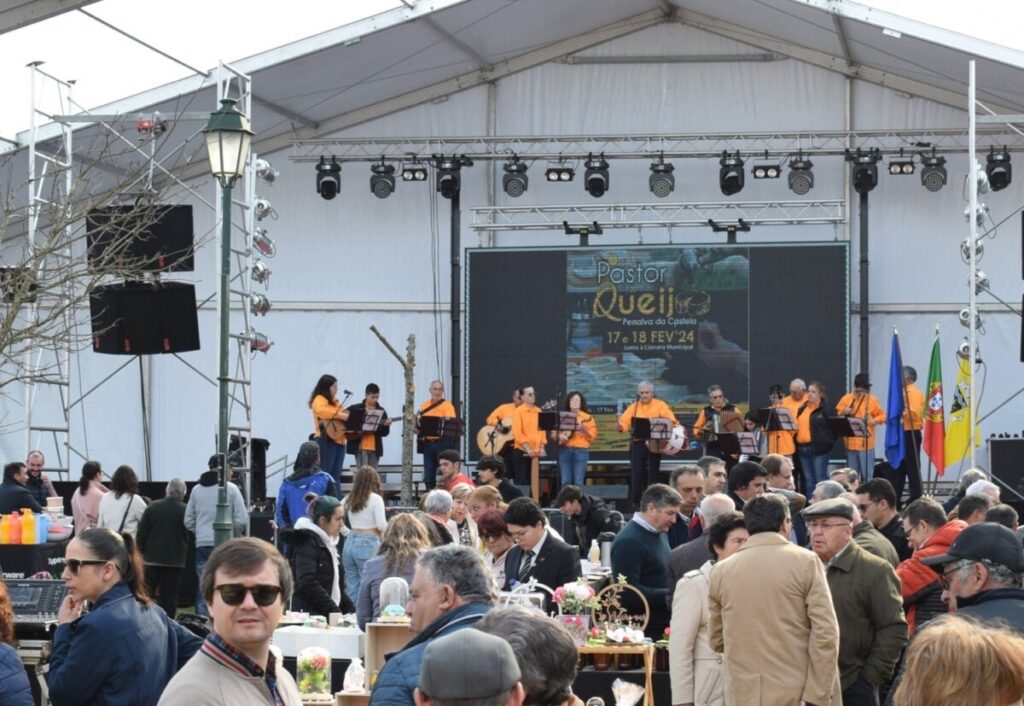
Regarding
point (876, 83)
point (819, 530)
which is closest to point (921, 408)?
point (876, 83)

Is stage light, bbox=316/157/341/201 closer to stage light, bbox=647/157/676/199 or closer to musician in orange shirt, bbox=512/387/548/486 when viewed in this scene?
stage light, bbox=647/157/676/199

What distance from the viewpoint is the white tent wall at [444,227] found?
23.6 meters

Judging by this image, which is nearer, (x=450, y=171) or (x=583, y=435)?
(x=583, y=435)

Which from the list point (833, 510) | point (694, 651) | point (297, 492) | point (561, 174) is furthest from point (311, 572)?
point (561, 174)

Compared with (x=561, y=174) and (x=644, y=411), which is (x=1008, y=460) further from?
(x=561, y=174)

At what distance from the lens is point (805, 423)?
20078mm

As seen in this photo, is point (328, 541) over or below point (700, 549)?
below

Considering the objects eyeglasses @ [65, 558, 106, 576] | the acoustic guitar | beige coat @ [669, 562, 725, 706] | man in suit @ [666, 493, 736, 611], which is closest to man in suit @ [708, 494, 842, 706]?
beige coat @ [669, 562, 725, 706]

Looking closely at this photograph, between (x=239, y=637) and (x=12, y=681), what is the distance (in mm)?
1148

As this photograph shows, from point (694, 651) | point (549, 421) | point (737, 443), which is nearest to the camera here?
point (694, 651)

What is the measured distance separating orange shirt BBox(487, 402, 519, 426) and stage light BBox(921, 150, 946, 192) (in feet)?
22.3

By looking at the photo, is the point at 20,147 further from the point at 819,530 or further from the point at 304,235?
the point at 819,530

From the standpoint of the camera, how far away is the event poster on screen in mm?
22219

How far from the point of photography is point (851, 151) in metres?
22.9
